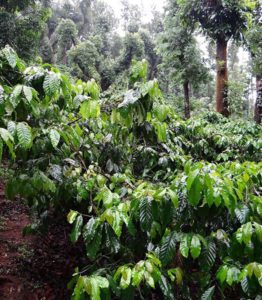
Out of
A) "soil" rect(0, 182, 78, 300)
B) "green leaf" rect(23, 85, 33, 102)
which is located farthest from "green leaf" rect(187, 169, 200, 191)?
"soil" rect(0, 182, 78, 300)

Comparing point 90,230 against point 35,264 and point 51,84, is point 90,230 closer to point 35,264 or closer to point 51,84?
point 51,84

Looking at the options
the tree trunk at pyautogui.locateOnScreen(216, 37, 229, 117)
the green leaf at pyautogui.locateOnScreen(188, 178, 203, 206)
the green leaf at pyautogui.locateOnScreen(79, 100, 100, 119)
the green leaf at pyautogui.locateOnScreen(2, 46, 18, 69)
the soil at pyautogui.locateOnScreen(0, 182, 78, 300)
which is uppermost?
the tree trunk at pyautogui.locateOnScreen(216, 37, 229, 117)

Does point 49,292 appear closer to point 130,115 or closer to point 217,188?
point 130,115

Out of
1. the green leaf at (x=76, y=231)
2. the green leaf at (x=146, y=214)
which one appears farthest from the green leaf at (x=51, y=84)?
the green leaf at (x=146, y=214)

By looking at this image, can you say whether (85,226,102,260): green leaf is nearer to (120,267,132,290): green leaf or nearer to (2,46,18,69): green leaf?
(120,267,132,290): green leaf

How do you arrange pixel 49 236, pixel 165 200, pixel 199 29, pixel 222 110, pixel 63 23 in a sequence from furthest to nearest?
pixel 63 23, pixel 199 29, pixel 222 110, pixel 49 236, pixel 165 200

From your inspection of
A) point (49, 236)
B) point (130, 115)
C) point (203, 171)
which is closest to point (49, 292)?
point (49, 236)

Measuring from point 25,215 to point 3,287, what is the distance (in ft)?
7.41

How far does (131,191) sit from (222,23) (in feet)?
32.2

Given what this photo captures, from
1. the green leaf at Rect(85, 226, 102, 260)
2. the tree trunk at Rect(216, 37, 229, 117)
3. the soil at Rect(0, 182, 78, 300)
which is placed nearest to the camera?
the green leaf at Rect(85, 226, 102, 260)

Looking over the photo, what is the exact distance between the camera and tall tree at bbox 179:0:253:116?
10.6m

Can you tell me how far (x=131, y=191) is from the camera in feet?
7.96

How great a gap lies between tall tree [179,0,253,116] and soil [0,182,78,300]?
786 cm

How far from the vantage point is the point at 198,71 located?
43.2 feet
